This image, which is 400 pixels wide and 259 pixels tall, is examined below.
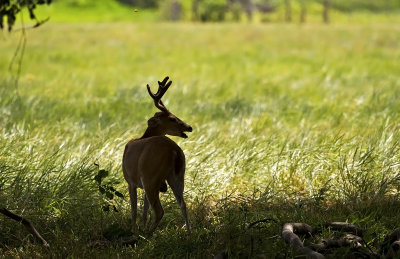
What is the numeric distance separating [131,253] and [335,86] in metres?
10.7

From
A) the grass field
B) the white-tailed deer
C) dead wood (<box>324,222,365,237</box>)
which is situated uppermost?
the white-tailed deer

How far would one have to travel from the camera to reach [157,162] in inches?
172

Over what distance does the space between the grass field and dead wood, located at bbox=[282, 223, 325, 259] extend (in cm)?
12

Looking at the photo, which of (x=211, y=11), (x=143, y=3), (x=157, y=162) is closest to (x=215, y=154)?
(x=157, y=162)

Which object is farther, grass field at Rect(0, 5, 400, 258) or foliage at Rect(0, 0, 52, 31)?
foliage at Rect(0, 0, 52, 31)

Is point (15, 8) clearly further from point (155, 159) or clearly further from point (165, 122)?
point (155, 159)

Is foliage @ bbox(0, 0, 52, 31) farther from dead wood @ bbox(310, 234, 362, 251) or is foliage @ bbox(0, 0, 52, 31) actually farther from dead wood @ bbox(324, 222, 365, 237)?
dead wood @ bbox(310, 234, 362, 251)

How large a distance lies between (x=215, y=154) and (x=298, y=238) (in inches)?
118

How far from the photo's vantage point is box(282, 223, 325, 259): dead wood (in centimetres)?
413

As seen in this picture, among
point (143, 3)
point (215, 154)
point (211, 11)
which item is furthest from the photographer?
point (143, 3)

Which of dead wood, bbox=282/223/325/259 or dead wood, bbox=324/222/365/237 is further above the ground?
dead wood, bbox=282/223/325/259

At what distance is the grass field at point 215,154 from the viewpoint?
5.02 metres

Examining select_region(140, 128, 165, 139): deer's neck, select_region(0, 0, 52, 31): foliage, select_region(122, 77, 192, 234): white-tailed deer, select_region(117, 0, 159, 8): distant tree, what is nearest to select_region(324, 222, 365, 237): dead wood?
select_region(122, 77, 192, 234): white-tailed deer

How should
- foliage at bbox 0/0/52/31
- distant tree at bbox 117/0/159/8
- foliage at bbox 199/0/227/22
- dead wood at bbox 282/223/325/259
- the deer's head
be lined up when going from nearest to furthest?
dead wood at bbox 282/223/325/259
the deer's head
foliage at bbox 0/0/52/31
foliage at bbox 199/0/227/22
distant tree at bbox 117/0/159/8
